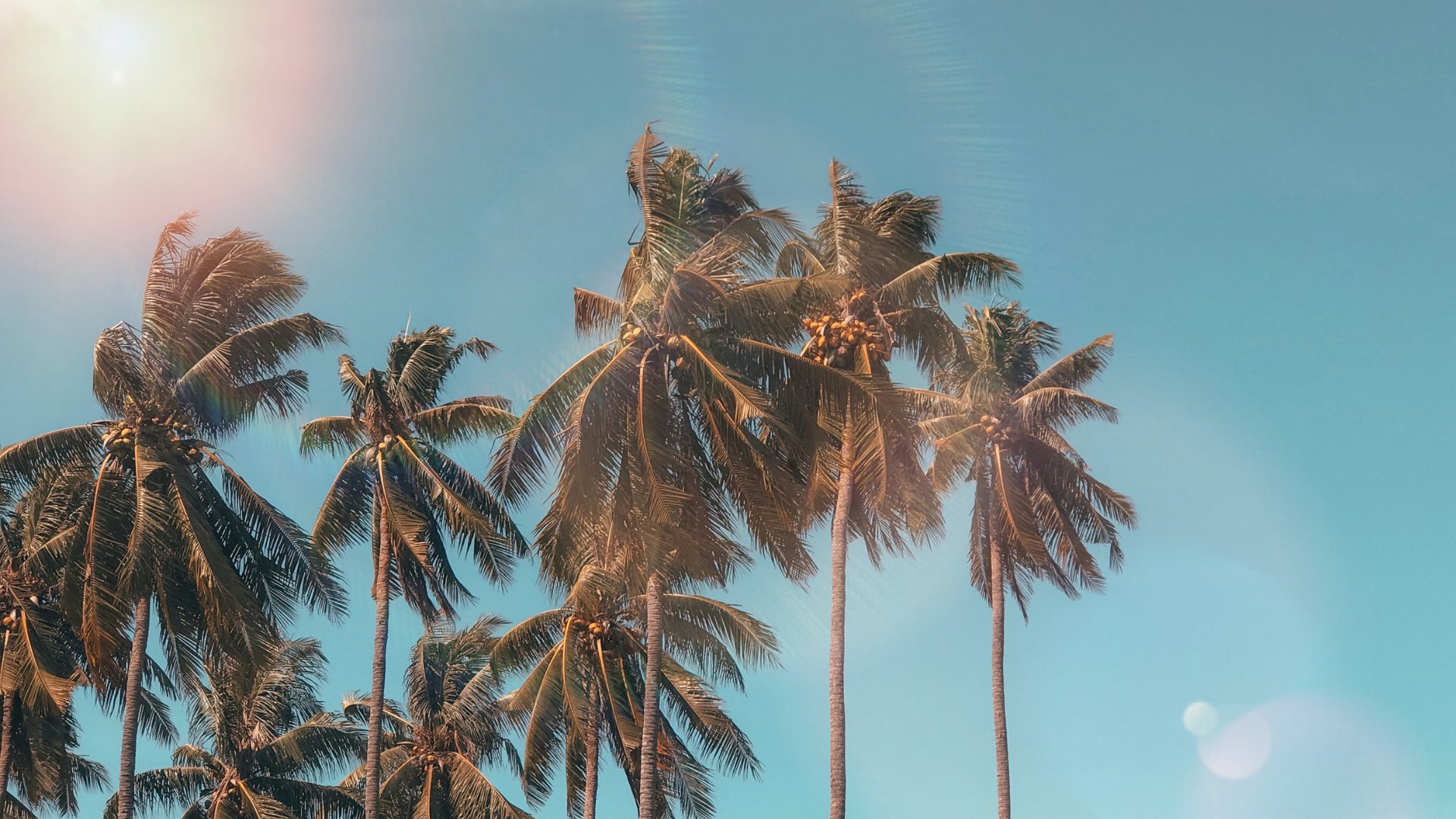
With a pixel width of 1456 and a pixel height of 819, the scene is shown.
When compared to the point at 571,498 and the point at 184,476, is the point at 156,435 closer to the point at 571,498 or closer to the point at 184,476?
the point at 184,476

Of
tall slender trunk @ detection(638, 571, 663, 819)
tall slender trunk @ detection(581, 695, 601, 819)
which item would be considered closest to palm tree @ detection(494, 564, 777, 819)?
tall slender trunk @ detection(581, 695, 601, 819)

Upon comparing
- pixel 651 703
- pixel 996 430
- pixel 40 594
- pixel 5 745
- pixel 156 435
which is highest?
pixel 996 430

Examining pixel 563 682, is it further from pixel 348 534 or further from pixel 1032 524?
pixel 1032 524

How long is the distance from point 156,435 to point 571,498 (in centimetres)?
891

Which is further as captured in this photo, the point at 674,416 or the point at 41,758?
the point at 41,758

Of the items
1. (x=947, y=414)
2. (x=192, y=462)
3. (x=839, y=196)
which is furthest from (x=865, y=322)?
(x=192, y=462)

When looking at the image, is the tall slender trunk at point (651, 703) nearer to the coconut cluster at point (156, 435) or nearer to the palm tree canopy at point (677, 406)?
the palm tree canopy at point (677, 406)

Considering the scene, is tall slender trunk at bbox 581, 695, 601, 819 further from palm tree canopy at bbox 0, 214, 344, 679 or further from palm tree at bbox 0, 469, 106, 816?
palm tree at bbox 0, 469, 106, 816

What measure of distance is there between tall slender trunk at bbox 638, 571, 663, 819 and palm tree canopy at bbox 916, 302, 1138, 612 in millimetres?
10912

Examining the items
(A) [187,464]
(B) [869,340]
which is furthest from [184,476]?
(B) [869,340]

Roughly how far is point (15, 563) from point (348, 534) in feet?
22.5

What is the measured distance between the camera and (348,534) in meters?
29.8

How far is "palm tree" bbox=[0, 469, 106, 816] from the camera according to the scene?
A: 25.4m

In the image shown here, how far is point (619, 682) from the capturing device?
30469 mm
